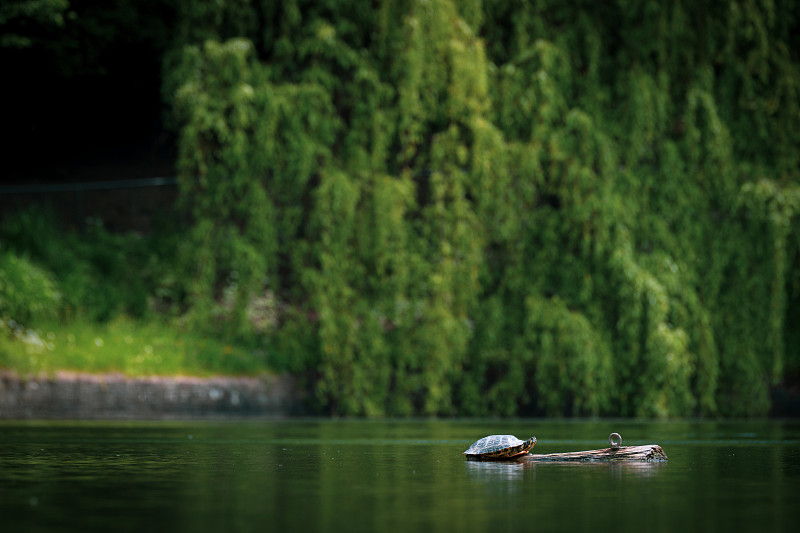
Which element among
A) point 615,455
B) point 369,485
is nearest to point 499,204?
point 615,455

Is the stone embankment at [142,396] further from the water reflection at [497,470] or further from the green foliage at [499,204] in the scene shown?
the water reflection at [497,470]

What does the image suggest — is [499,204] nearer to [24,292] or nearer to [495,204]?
[495,204]

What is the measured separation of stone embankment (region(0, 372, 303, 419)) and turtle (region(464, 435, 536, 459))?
9.55 metres

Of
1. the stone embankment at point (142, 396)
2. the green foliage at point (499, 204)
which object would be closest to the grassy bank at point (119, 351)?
the stone embankment at point (142, 396)

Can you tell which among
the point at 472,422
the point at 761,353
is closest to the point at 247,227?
the point at 472,422

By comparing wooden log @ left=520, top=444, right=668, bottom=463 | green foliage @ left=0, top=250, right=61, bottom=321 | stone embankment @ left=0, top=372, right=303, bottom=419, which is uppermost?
green foliage @ left=0, top=250, right=61, bottom=321

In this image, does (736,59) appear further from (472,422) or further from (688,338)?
(472,422)

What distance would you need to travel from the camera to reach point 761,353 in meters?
21.3

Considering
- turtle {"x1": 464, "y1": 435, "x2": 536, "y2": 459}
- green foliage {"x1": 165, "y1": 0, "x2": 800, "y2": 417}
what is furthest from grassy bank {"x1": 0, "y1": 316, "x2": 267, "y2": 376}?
turtle {"x1": 464, "y1": 435, "x2": 536, "y2": 459}

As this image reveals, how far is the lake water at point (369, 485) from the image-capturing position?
642 cm

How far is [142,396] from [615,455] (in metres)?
10.8

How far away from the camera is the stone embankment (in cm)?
1905

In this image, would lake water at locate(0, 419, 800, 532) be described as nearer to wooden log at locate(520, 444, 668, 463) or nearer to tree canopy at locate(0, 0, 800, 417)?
wooden log at locate(520, 444, 668, 463)

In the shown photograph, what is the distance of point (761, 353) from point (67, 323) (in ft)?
38.1
